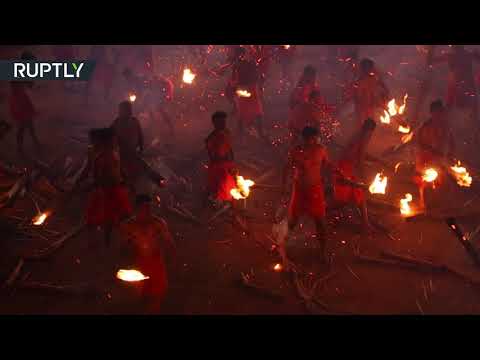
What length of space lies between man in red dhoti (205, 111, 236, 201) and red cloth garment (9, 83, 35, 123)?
4621mm

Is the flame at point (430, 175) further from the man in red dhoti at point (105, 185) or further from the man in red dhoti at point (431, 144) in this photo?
the man in red dhoti at point (105, 185)

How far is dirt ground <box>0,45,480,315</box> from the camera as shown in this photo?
21.5 ft

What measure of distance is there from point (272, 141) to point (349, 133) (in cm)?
219

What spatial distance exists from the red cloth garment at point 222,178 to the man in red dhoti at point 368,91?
413 cm

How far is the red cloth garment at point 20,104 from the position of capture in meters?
9.83

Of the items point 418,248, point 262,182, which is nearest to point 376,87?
point 262,182

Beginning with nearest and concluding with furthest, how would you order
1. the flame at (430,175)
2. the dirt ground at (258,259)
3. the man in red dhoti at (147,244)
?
Result: the man in red dhoti at (147,244), the dirt ground at (258,259), the flame at (430,175)

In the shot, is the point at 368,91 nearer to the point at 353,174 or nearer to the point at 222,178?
the point at 353,174

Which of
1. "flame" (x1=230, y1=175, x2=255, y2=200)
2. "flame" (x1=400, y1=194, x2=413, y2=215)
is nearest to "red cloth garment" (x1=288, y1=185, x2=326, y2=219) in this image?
"flame" (x1=230, y1=175, x2=255, y2=200)

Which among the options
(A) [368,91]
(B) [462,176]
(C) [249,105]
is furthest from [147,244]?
(A) [368,91]

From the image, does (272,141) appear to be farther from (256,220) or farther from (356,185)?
(356,185)

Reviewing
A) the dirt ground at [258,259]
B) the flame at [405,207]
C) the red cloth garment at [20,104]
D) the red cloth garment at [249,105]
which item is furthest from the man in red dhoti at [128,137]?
the flame at [405,207]

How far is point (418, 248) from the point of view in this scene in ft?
25.3
